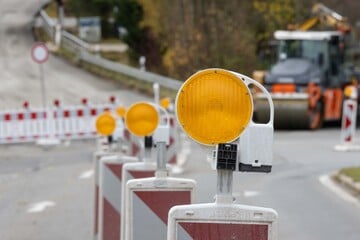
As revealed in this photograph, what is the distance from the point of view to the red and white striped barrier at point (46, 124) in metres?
26.2

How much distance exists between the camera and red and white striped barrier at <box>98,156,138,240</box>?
334 inches

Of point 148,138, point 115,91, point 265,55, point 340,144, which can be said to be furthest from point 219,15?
point 148,138

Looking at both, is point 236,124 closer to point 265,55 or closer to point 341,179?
point 341,179

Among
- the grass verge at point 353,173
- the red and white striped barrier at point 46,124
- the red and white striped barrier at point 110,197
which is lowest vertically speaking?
the red and white striped barrier at point 46,124

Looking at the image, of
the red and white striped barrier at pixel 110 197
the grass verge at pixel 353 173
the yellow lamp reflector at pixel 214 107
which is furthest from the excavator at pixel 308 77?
the yellow lamp reflector at pixel 214 107

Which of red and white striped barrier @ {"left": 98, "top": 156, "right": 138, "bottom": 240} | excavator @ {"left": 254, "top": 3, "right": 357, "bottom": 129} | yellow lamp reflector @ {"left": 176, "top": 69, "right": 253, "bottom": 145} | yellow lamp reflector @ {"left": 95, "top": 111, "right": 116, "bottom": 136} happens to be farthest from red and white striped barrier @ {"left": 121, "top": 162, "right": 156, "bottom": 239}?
excavator @ {"left": 254, "top": 3, "right": 357, "bottom": 129}

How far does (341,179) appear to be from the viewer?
52.7 feet

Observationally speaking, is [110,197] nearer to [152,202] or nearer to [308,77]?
[152,202]

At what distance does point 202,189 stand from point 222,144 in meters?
10.4

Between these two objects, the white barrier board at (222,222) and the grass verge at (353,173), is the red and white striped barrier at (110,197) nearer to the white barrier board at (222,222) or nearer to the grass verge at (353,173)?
the white barrier board at (222,222)

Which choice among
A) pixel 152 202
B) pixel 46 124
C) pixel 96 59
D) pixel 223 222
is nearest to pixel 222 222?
pixel 223 222

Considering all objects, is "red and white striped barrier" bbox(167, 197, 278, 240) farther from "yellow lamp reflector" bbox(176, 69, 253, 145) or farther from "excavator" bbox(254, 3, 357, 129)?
"excavator" bbox(254, 3, 357, 129)

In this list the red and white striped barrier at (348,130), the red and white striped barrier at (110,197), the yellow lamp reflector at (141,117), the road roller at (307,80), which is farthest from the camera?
the road roller at (307,80)

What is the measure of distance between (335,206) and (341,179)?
8.69 ft
